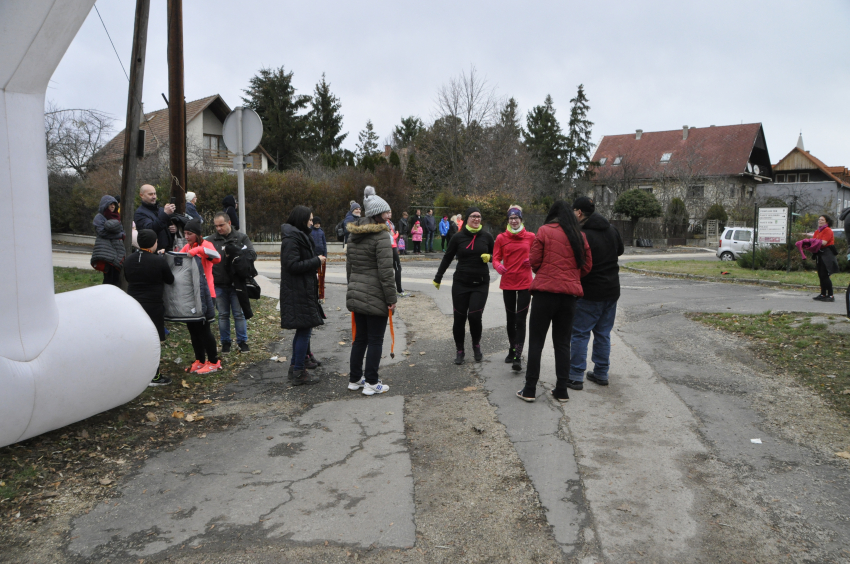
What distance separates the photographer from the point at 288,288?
20.7 feet

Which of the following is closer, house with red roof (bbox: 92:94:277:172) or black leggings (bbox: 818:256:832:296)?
black leggings (bbox: 818:256:832:296)

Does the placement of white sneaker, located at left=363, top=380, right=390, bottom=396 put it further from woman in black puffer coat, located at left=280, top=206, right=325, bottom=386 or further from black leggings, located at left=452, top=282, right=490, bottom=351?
black leggings, located at left=452, top=282, right=490, bottom=351

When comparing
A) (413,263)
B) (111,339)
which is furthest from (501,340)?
(413,263)

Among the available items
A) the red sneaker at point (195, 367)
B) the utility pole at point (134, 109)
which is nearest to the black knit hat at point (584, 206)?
the red sneaker at point (195, 367)

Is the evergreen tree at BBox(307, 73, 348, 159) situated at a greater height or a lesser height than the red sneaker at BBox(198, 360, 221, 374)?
greater

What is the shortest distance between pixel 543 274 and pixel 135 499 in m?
3.81

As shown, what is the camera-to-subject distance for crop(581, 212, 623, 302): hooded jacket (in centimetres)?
609

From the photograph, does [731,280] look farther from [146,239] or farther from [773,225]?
[146,239]

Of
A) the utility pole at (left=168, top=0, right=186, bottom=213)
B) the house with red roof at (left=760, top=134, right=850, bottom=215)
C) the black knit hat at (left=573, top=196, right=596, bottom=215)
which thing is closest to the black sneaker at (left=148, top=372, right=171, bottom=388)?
the utility pole at (left=168, top=0, right=186, bottom=213)

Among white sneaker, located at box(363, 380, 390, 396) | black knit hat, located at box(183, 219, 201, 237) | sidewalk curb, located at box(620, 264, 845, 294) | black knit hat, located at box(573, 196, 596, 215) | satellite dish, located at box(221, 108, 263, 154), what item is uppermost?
satellite dish, located at box(221, 108, 263, 154)

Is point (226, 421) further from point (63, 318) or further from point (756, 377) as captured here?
point (756, 377)

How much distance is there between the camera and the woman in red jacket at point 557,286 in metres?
5.61

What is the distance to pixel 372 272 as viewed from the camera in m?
5.95

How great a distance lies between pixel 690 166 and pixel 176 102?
162 ft
